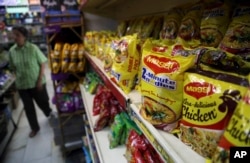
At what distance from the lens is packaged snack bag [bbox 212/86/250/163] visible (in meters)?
0.41

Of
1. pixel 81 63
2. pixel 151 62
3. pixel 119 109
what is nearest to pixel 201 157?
pixel 151 62

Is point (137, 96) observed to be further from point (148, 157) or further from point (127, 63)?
point (148, 157)

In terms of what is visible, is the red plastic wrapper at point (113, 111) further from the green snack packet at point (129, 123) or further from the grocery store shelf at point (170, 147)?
the grocery store shelf at point (170, 147)

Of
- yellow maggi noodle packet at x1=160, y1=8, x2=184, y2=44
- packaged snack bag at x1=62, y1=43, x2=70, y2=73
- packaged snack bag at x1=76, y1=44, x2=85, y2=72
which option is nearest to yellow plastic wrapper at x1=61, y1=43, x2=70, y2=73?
packaged snack bag at x1=62, y1=43, x2=70, y2=73

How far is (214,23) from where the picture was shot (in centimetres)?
84

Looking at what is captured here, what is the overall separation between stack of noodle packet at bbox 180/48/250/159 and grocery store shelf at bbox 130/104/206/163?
0.02 m

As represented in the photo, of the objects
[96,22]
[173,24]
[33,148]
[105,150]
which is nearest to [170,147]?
[173,24]

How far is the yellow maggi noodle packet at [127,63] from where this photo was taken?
3.64 feet

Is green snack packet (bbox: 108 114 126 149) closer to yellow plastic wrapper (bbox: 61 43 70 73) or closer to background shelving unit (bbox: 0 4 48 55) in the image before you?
yellow plastic wrapper (bbox: 61 43 70 73)

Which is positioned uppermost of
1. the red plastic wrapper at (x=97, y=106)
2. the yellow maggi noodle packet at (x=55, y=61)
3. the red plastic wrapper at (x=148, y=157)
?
the yellow maggi noodle packet at (x=55, y=61)

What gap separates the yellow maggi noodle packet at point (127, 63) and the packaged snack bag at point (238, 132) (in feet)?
2.28

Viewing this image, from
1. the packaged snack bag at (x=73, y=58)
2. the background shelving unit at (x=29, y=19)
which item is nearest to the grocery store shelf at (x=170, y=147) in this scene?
the packaged snack bag at (x=73, y=58)

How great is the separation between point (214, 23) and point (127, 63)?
448 millimetres

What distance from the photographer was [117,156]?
4.65 ft
